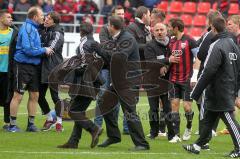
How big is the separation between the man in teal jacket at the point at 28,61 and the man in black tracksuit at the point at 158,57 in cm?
222

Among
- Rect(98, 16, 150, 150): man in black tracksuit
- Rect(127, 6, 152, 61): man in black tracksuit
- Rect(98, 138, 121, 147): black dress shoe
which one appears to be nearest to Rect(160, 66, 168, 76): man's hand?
Rect(127, 6, 152, 61): man in black tracksuit

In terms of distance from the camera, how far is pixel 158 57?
14.8m

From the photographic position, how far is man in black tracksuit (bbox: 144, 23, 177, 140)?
14.7 m

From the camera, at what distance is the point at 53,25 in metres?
16.0

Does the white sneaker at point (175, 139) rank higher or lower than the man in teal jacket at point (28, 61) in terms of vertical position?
lower

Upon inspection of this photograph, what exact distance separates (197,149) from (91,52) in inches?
96.6

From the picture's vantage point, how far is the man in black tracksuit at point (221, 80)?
1233cm

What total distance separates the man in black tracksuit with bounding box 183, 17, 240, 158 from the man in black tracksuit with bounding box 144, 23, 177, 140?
2.11 m

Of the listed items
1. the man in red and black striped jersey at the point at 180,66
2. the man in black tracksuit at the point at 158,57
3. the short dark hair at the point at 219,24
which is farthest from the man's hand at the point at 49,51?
the short dark hair at the point at 219,24

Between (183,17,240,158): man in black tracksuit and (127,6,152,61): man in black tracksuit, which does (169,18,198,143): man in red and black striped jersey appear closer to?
(127,6,152,61): man in black tracksuit

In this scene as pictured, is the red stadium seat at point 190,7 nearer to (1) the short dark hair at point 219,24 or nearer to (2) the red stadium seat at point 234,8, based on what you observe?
(2) the red stadium seat at point 234,8

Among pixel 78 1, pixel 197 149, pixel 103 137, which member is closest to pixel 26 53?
pixel 103 137

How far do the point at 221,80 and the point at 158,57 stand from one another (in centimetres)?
260

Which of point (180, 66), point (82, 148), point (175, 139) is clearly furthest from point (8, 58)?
point (175, 139)
